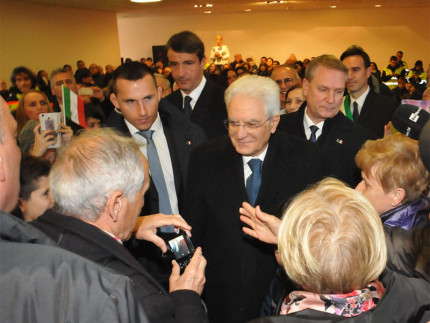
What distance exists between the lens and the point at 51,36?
46.2 feet

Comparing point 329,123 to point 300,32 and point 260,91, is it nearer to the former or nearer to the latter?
point 260,91

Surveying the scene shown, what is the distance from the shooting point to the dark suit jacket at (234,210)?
2.29 m

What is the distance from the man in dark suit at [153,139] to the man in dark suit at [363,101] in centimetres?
200

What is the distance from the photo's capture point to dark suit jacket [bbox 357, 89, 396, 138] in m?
4.23

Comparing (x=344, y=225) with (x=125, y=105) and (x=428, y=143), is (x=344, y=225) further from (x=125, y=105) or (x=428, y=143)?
→ (x=125, y=105)

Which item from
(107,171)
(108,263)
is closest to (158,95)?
(107,171)

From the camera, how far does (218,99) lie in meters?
3.92

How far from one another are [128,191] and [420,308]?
950 millimetres

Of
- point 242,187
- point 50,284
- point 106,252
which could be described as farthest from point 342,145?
point 50,284

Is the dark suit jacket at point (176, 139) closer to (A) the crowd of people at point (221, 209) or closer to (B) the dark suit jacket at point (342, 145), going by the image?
(A) the crowd of people at point (221, 209)

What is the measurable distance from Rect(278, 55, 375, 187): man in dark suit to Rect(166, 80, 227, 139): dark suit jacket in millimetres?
627

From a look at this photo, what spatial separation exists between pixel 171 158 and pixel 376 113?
2.28 meters

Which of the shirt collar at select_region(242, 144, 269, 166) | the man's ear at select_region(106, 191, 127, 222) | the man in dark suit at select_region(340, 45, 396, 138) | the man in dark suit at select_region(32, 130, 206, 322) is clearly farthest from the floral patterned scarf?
the man in dark suit at select_region(340, 45, 396, 138)

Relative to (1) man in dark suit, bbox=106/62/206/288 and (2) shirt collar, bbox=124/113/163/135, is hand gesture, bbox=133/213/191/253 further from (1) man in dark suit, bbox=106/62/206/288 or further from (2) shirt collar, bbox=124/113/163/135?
(2) shirt collar, bbox=124/113/163/135
